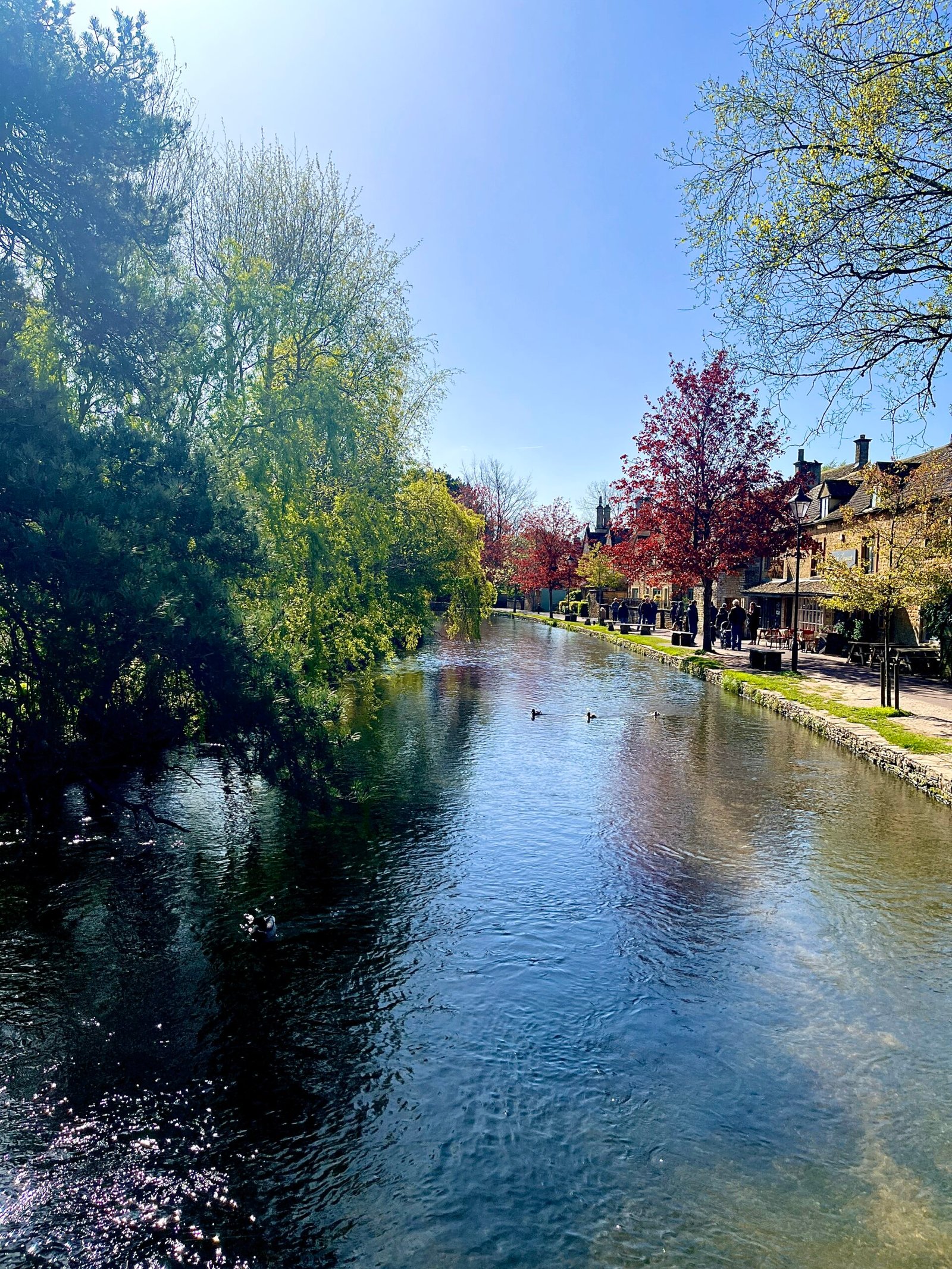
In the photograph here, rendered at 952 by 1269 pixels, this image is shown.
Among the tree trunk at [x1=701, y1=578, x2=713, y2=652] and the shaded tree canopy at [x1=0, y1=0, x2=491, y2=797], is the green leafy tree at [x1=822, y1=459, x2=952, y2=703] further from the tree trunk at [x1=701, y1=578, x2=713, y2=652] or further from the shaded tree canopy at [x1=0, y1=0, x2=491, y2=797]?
the shaded tree canopy at [x1=0, y1=0, x2=491, y2=797]

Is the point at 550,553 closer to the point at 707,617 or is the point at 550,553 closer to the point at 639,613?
the point at 639,613

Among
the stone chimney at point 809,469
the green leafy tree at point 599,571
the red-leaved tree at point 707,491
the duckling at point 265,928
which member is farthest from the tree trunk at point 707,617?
the duckling at point 265,928

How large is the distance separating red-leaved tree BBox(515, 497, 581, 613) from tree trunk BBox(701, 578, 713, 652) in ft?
124

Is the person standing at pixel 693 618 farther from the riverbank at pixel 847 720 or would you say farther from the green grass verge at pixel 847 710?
the green grass verge at pixel 847 710

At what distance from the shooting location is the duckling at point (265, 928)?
862cm

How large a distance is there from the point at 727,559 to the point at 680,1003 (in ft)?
98.8

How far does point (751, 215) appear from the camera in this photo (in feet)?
36.1

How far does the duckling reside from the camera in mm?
8625

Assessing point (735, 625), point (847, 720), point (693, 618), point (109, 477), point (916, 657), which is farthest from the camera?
point (693, 618)

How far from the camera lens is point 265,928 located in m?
8.63

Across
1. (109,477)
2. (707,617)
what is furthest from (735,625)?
(109,477)

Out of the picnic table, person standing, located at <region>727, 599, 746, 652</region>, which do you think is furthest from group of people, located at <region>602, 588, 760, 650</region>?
the picnic table

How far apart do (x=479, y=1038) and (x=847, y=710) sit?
51.4ft

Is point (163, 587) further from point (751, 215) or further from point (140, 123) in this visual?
point (751, 215)
